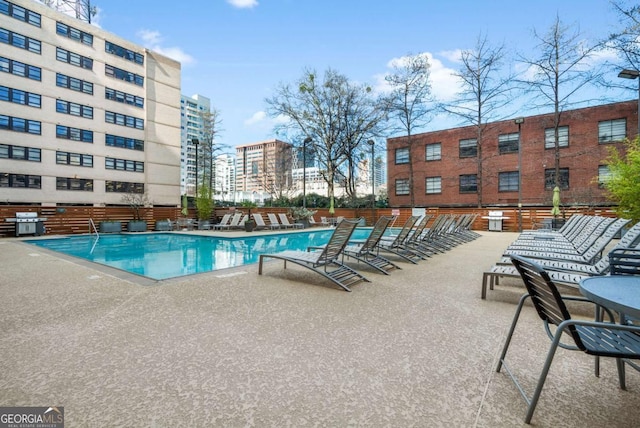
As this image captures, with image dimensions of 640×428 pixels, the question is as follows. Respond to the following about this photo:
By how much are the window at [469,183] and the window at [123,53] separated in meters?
30.8

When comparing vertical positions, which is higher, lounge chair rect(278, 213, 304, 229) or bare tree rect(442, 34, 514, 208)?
bare tree rect(442, 34, 514, 208)

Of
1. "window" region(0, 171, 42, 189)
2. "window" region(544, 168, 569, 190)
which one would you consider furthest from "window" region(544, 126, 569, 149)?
"window" region(0, 171, 42, 189)

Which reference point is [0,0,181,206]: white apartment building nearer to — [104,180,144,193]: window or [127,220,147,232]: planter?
[104,180,144,193]: window

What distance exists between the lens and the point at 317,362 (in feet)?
8.23

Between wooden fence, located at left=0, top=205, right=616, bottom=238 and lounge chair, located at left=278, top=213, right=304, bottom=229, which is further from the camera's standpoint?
lounge chair, located at left=278, top=213, right=304, bottom=229

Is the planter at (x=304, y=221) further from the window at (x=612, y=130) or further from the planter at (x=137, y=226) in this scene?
the window at (x=612, y=130)

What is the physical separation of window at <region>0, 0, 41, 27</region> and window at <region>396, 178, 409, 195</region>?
31027 mm

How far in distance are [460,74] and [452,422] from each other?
25.2 metres

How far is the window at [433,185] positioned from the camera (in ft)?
87.8

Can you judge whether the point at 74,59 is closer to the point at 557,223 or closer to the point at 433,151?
the point at 433,151

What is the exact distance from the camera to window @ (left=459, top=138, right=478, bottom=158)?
25.2m

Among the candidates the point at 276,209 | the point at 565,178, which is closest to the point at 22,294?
the point at 276,209

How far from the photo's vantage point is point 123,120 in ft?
93.8

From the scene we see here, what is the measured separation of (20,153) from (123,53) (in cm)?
1218
